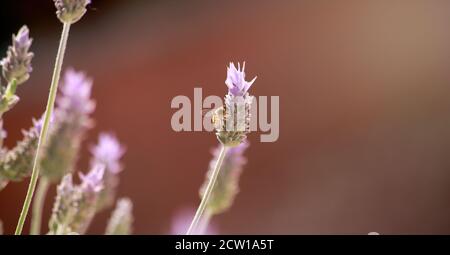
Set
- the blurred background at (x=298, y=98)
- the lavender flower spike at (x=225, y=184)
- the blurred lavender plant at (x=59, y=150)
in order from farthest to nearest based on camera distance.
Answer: the blurred background at (x=298, y=98) → the lavender flower spike at (x=225, y=184) → the blurred lavender plant at (x=59, y=150)

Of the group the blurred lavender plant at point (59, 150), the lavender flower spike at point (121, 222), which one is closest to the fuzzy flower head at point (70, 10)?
the blurred lavender plant at point (59, 150)

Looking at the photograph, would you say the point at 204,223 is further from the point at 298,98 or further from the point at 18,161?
the point at 298,98

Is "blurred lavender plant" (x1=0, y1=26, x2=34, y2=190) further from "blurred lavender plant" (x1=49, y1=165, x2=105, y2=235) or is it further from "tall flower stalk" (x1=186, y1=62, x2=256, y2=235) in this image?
"tall flower stalk" (x1=186, y1=62, x2=256, y2=235)

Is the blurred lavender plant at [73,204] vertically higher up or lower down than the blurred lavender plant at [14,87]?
lower down

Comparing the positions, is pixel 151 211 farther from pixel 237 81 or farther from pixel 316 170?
pixel 237 81

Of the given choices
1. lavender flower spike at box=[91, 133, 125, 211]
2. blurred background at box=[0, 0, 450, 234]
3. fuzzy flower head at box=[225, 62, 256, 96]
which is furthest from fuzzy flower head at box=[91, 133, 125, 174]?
blurred background at box=[0, 0, 450, 234]

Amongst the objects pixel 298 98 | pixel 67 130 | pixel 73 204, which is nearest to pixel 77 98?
pixel 67 130

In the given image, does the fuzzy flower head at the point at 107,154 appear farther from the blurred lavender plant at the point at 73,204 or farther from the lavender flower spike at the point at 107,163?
the blurred lavender plant at the point at 73,204
